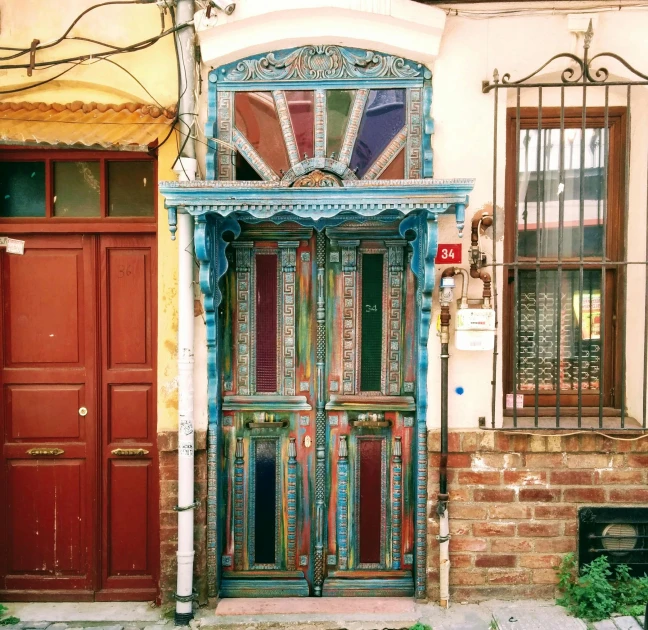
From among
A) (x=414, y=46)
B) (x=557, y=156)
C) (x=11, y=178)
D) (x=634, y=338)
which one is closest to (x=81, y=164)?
(x=11, y=178)

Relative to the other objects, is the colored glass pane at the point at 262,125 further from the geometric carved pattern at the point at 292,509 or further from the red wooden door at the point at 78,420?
the geometric carved pattern at the point at 292,509

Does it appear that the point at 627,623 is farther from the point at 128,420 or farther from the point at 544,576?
the point at 128,420

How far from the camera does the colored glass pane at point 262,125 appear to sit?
4152 mm

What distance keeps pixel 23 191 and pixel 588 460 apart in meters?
4.46

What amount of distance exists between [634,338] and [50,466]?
4.35 meters

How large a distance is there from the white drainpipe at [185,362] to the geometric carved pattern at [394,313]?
1.38 meters

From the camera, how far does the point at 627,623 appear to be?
12.9 ft

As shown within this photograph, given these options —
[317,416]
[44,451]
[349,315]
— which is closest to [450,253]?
[349,315]

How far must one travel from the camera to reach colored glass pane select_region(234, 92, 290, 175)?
13.6 ft

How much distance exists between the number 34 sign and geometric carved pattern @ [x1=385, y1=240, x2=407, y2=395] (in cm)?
28

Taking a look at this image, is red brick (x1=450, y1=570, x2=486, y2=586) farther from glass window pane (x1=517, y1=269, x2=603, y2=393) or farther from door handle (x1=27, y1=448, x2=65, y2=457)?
door handle (x1=27, y1=448, x2=65, y2=457)

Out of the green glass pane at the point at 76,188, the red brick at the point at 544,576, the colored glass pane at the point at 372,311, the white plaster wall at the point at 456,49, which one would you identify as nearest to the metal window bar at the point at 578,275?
the white plaster wall at the point at 456,49

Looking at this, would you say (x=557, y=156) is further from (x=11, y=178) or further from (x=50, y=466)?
(x=50, y=466)

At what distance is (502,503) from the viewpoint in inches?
164
